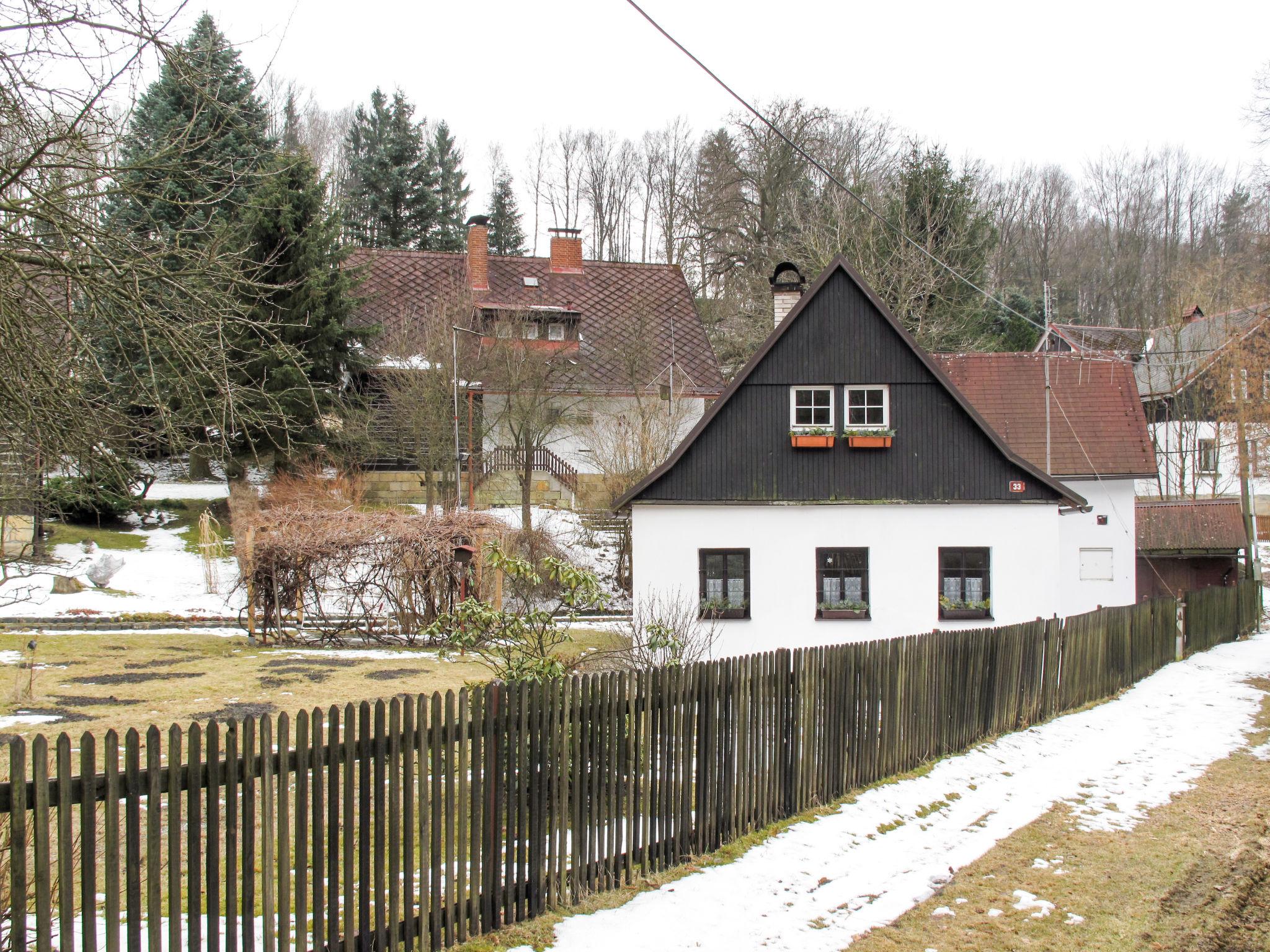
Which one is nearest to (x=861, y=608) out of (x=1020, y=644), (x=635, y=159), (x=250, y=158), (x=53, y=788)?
(x=1020, y=644)

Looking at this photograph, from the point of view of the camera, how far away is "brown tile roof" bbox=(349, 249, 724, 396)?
3219cm

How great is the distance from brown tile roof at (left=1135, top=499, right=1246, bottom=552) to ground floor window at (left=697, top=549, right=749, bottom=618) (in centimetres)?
1568

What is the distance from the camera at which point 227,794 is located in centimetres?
442

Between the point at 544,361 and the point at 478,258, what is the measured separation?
7403 millimetres

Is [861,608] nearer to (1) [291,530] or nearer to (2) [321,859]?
(1) [291,530]

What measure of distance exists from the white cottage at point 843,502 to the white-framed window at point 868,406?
0.03 m

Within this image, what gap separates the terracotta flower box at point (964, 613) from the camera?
58.2 feet

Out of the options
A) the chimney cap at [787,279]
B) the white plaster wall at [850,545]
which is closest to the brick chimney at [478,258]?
the chimney cap at [787,279]

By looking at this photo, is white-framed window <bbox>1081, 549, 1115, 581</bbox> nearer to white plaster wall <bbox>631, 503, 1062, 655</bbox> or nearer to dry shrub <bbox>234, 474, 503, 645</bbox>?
white plaster wall <bbox>631, 503, 1062, 655</bbox>

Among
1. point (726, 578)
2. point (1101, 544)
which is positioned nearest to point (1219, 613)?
point (1101, 544)

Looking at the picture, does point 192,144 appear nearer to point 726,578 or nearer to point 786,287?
point 726,578

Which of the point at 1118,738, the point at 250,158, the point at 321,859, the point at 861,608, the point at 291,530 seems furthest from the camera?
the point at 291,530

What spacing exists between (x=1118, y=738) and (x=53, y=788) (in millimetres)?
11341

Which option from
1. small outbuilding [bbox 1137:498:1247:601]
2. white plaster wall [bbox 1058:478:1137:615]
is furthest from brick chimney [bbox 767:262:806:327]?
small outbuilding [bbox 1137:498:1247:601]
